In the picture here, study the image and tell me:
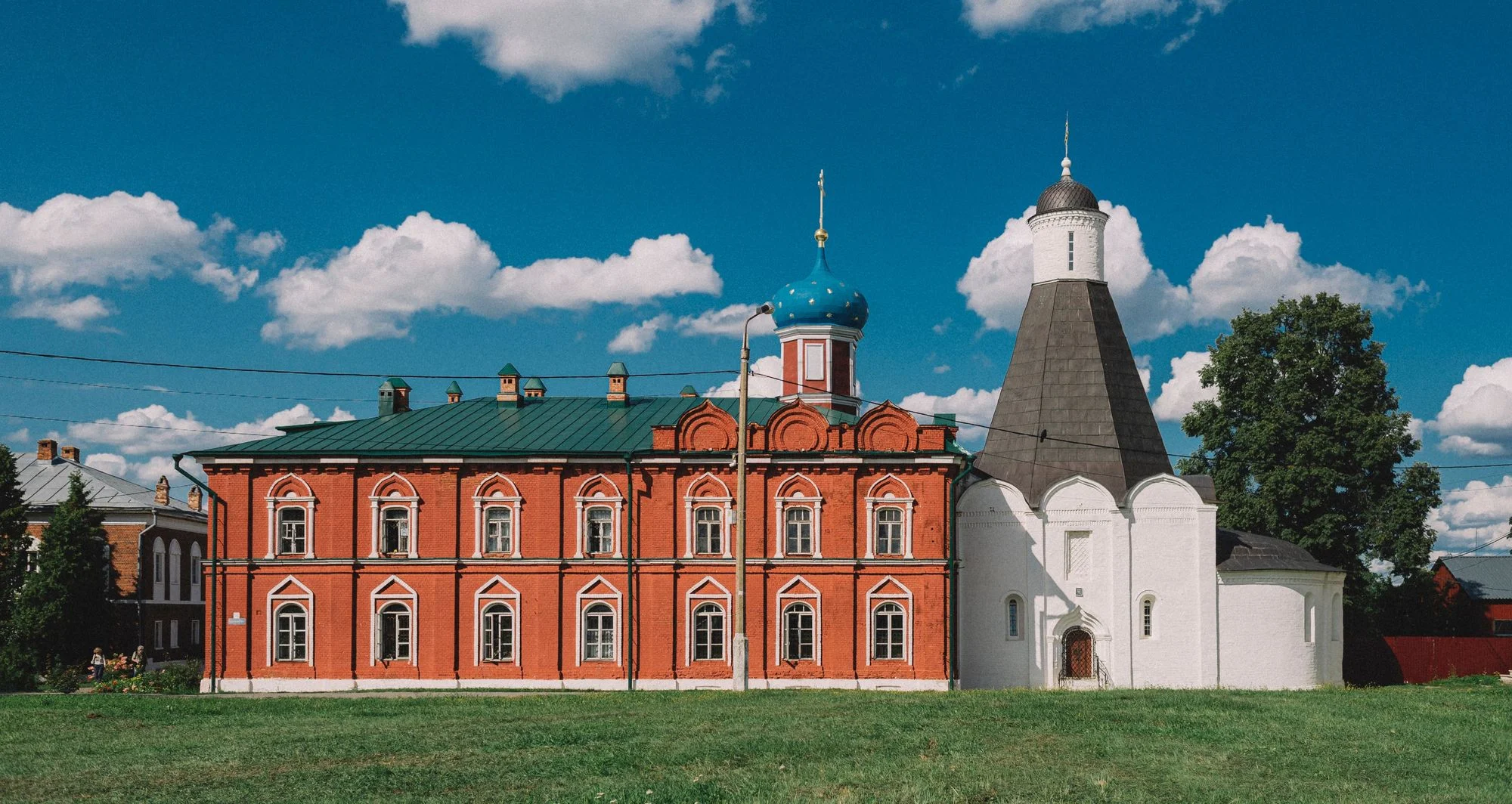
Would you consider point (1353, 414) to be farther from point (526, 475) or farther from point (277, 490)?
point (277, 490)

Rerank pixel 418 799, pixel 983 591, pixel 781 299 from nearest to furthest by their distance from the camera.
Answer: pixel 418 799, pixel 983 591, pixel 781 299

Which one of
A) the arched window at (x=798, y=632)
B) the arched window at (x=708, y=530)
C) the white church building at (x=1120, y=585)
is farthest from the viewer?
the white church building at (x=1120, y=585)

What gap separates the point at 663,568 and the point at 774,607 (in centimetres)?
264

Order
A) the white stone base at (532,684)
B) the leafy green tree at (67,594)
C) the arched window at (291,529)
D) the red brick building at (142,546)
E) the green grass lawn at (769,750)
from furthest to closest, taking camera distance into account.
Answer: the red brick building at (142,546)
the leafy green tree at (67,594)
the arched window at (291,529)
the white stone base at (532,684)
the green grass lawn at (769,750)

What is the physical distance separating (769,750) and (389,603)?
1754cm

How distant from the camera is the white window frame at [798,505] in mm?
30125

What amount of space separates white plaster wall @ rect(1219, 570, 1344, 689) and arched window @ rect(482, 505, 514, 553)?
1658 cm

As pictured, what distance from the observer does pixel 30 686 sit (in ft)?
96.4

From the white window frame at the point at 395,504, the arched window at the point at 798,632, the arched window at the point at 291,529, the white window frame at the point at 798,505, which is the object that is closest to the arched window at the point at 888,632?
the arched window at the point at 798,632

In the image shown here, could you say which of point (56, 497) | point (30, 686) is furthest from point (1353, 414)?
point (56, 497)

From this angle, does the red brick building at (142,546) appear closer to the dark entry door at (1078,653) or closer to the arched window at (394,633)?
the arched window at (394,633)

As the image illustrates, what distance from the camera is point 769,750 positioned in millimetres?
15062

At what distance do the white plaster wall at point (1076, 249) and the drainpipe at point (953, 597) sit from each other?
22.3ft

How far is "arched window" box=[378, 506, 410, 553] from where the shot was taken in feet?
100
